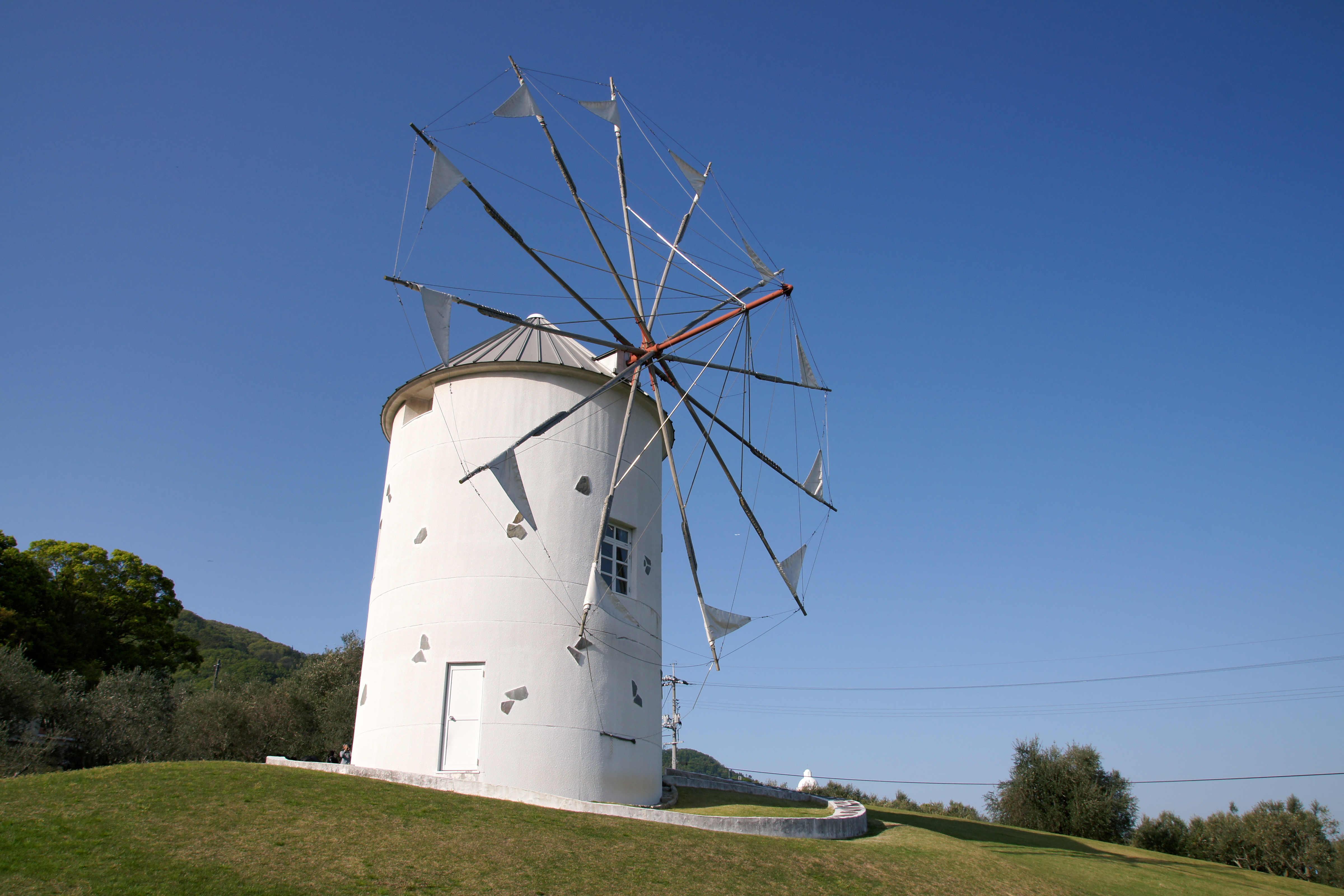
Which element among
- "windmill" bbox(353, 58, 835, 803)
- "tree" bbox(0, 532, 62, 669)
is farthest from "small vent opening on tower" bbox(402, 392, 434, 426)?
"tree" bbox(0, 532, 62, 669)

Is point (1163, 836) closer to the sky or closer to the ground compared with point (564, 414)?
closer to the ground

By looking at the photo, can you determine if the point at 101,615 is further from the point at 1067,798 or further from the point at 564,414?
the point at 1067,798

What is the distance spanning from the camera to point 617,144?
58.2 ft

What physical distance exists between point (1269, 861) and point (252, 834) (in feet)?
100

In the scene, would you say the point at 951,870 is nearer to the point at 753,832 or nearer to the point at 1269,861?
the point at 753,832

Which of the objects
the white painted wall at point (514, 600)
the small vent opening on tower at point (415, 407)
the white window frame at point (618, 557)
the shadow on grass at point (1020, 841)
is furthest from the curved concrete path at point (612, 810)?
the small vent opening on tower at point (415, 407)

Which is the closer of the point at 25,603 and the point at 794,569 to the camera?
the point at 794,569

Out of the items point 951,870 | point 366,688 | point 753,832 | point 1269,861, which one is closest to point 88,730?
point 366,688

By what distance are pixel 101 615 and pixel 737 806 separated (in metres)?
27.5

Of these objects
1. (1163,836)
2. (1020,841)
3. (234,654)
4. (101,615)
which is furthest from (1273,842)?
(234,654)

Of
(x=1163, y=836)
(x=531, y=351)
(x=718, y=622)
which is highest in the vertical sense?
(x=531, y=351)

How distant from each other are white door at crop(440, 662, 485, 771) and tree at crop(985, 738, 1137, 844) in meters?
19.7

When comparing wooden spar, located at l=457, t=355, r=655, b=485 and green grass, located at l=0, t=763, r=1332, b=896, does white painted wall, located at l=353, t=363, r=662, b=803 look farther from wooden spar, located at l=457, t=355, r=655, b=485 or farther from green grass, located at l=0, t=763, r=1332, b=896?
green grass, located at l=0, t=763, r=1332, b=896

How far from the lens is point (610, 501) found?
52.4 ft
